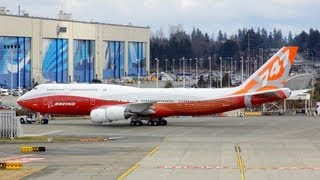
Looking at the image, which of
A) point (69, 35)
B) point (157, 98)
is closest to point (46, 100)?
point (157, 98)

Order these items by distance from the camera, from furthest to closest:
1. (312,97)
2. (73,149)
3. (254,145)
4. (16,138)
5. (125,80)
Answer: (125,80)
(312,97)
(16,138)
(254,145)
(73,149)

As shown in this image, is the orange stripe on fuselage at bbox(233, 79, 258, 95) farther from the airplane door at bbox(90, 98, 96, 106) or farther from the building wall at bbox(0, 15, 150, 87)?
the building wall at bbox(0, 15, 150, 87)

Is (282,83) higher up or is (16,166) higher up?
(282,83)

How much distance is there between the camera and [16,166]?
2644 cm

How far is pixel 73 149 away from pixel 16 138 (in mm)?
9767

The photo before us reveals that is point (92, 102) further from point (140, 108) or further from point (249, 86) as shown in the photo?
point (249, 86)

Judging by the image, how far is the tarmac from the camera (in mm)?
25125

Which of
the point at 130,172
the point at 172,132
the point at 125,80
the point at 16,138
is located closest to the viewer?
the point at 130,172

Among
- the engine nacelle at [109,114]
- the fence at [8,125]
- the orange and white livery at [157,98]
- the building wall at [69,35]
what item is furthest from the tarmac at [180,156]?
the building wall at [69,35]

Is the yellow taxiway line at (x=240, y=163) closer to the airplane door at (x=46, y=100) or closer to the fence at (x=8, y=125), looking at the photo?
the fence at (x=8, y=125)

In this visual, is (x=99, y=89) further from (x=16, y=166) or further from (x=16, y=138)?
(x=16, y=166)

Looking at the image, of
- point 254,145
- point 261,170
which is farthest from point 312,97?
point 261,170

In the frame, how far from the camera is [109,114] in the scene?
59.0 m

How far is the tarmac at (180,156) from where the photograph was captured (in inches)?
989
